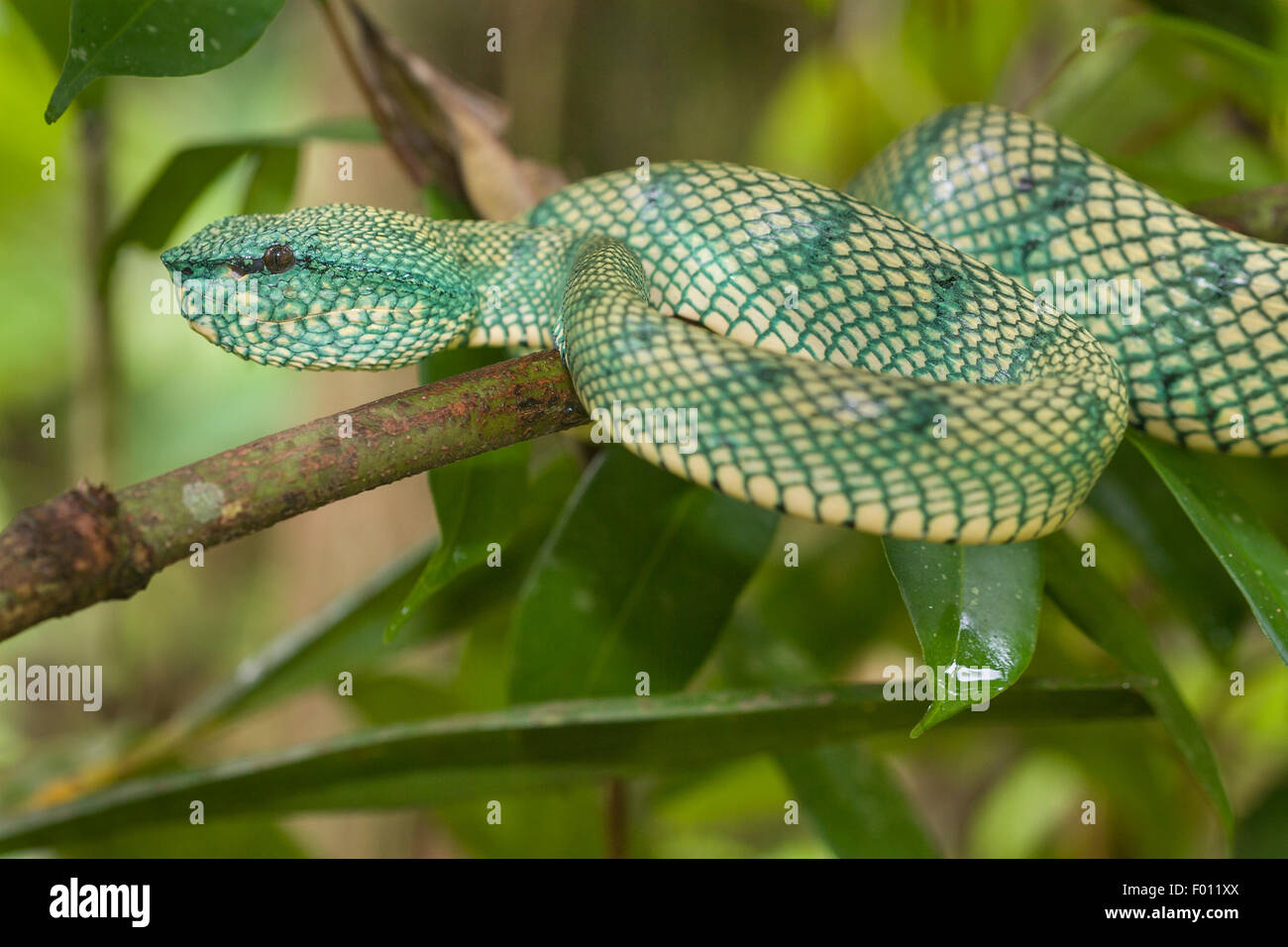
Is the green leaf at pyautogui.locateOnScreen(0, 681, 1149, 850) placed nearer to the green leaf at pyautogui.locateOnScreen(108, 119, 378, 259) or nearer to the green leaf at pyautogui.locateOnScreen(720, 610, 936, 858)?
the green leaf at pyautogui.locateOnScreen(720, 610, 936, 858)

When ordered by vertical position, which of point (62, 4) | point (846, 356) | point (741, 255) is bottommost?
point (846, 356)

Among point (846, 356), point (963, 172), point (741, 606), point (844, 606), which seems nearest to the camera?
point (846, 356)

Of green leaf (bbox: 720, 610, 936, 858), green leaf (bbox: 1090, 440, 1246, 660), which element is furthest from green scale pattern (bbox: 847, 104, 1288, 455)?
green leaf (bbox: 720, 610, 936, 858)

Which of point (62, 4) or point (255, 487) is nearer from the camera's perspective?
point (255, 487)

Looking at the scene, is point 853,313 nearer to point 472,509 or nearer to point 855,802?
point 472,509

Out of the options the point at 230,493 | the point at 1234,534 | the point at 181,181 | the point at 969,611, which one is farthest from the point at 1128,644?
the point at 181,181
